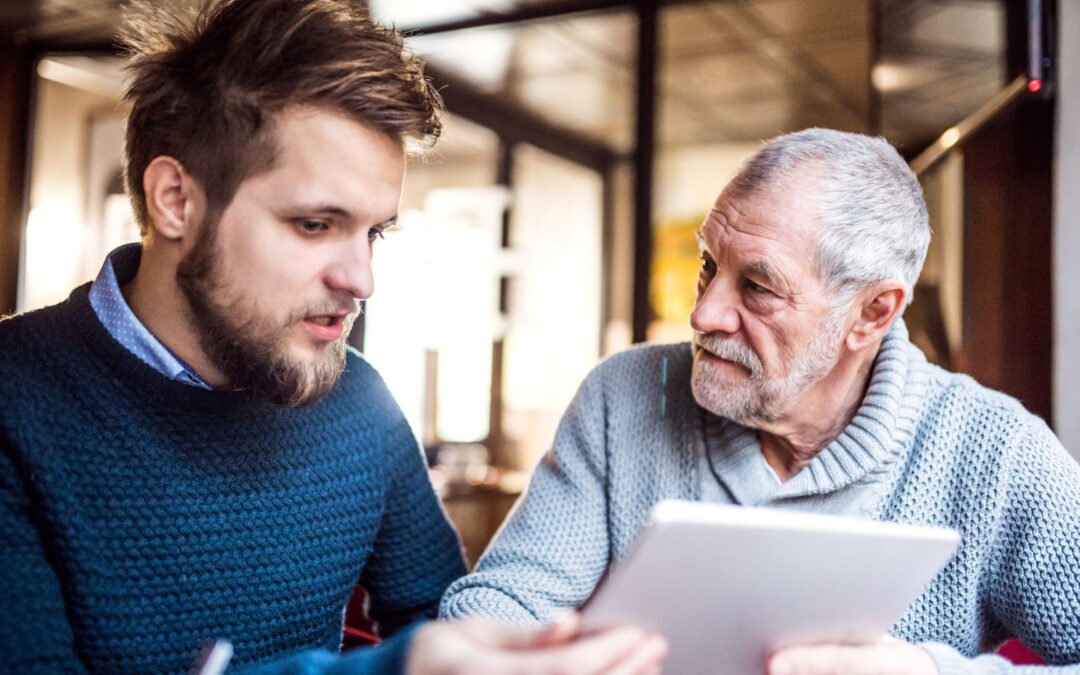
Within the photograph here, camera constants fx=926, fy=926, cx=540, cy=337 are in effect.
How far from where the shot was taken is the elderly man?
1360 mm

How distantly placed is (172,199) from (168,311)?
15cm

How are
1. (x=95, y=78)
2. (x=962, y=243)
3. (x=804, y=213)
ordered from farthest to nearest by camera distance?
(x=95, y=78) < (x=962, y=243) < (x=804, y=213)

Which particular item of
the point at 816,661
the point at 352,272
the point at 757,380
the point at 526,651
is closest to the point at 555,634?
the point at 526,651

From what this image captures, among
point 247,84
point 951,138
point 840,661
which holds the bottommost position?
point 840,661

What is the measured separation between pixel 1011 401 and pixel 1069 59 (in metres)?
1.09

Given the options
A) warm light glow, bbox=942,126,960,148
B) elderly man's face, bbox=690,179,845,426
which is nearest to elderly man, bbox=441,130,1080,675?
elderly man's face, bbox=690,179,845,426

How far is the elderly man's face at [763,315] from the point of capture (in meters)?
1.41

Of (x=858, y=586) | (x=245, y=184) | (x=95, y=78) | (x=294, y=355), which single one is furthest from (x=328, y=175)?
(x=95, y=78)

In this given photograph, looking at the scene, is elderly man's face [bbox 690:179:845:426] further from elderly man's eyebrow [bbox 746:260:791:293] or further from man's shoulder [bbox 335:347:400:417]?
man's shoulder [bbox 335:347:400:417]

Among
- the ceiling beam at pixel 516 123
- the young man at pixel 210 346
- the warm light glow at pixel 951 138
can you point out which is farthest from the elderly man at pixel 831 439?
the ceiling beam at pixel 516 123

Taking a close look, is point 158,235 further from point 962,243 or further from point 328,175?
point 962,243

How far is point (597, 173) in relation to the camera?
289 inches

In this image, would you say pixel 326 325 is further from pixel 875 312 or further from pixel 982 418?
pixel 982 418

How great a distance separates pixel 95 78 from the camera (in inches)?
197
